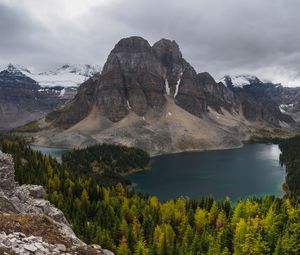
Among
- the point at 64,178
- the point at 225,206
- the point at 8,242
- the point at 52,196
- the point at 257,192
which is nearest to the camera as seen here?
the point at 8,242

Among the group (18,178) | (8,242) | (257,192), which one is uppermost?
(8,242)

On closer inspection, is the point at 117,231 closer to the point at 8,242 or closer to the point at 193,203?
the point at 193,203

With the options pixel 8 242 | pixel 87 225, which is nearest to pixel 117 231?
pixel 87 225

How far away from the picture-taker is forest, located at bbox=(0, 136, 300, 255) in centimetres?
8025

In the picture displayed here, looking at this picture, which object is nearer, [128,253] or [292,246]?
[292,246]

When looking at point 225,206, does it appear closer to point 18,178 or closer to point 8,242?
point 18,178

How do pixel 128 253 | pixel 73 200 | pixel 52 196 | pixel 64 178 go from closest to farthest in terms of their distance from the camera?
pixel 128 253, pixel 52 196, pixel 73 200, pixel 64 178

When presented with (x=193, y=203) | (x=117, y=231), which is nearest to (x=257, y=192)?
(x=193, y=203)

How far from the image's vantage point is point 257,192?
174 metres

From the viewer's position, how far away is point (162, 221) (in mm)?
108125

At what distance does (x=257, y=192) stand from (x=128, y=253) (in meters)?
106

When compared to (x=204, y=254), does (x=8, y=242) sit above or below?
above

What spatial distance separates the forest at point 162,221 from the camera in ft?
263

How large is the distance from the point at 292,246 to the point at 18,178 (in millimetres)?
67090
